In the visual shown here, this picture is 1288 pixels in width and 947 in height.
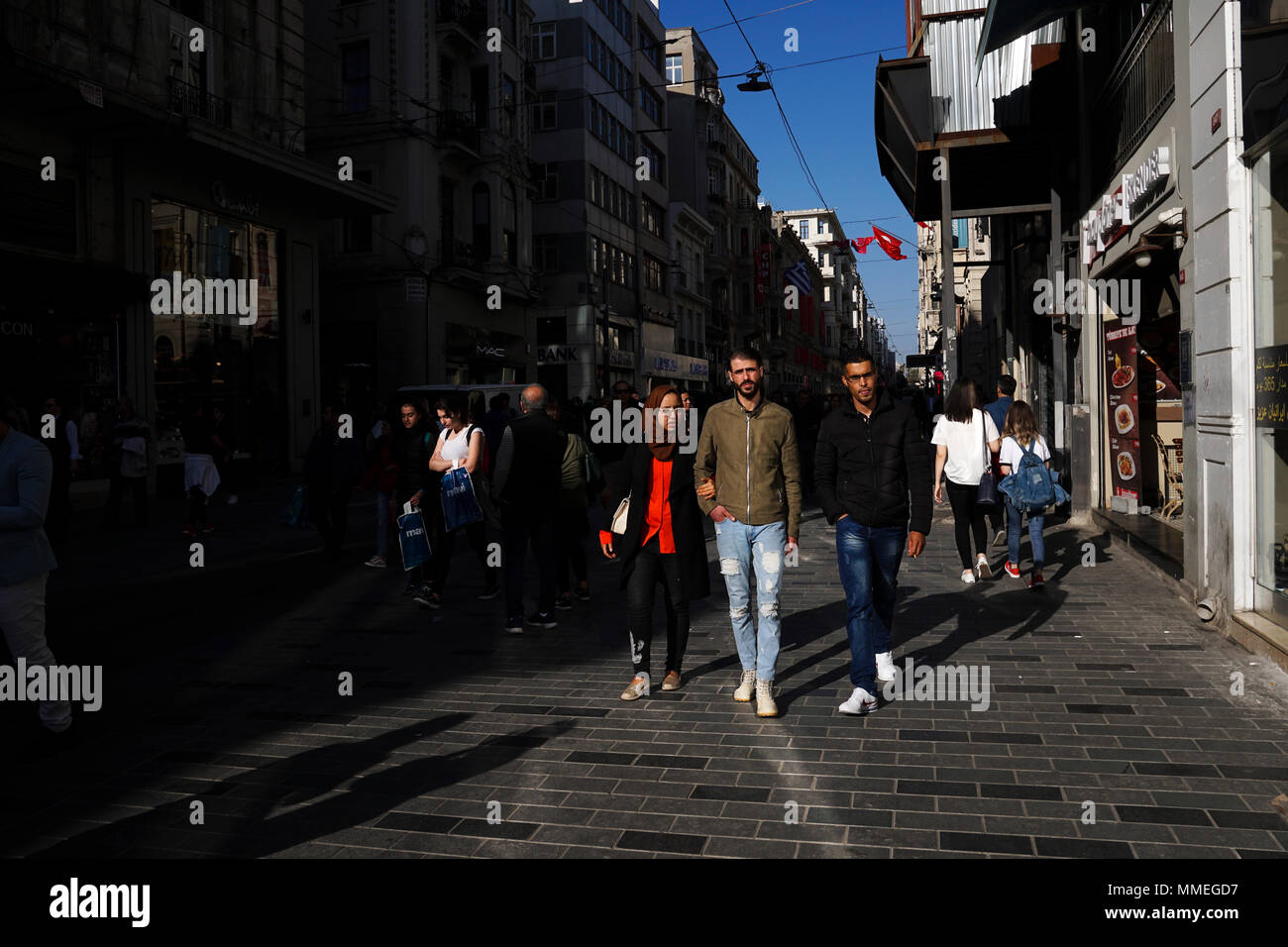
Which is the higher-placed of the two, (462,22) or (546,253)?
(462,22)

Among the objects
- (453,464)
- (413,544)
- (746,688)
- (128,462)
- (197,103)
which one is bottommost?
(746,688)

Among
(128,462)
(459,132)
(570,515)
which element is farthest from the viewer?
(459,132)

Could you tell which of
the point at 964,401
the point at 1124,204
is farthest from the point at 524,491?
the point at 1124,204

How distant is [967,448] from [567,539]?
3796 mm

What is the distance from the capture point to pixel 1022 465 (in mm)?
9156

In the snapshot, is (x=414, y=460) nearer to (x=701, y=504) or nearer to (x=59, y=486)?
(x=701, y=504)

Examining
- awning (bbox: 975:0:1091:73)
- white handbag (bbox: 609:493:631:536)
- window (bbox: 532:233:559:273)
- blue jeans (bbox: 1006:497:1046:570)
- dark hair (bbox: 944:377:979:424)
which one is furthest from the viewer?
window (bbox: 532:233:559:273)

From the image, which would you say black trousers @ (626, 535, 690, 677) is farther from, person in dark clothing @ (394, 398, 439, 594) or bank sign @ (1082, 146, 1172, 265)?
bank sign @ (1082, 146, 1172, 265)

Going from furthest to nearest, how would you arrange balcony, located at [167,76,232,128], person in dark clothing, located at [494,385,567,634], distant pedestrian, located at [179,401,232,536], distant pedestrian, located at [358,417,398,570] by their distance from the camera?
1. balcony, located at [167,76,232,128]
2. distant pedestrian, located at [179,401,232,536]
3. distant pedestrian, located at [358,417,398,570]
4. person in dark clothing, located at [494,385,567,634]

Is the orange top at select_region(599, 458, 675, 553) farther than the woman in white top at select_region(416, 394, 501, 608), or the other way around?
the woman in white top at select_region(416, 394, 501, 608)

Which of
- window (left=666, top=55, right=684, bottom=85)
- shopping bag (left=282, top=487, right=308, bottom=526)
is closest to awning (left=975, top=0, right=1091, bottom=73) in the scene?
shopping bag (left=282, top=487, right=308, bottom=526)

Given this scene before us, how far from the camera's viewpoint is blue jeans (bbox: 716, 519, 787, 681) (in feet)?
17.7

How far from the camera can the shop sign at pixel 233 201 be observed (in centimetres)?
2050

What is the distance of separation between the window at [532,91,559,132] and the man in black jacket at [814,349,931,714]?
3757 cm
